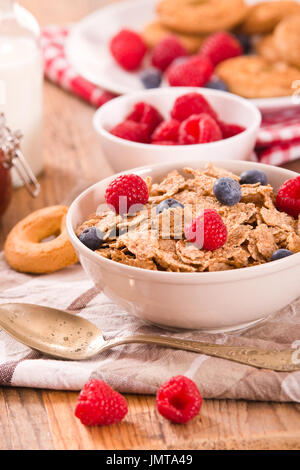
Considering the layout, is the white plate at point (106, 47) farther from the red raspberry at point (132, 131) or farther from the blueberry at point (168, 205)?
the blueberry at point (168, 205)

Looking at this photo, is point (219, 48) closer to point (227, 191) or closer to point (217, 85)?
point (217, 85)

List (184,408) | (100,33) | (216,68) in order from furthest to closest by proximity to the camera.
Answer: (100,33) → (216,68) → (184,408)

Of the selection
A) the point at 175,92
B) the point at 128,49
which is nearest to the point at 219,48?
the point at 128,49

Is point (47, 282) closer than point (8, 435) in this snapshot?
No

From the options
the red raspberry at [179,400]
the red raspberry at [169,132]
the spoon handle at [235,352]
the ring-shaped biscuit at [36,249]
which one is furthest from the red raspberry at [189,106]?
the red raspberry at [179,400]

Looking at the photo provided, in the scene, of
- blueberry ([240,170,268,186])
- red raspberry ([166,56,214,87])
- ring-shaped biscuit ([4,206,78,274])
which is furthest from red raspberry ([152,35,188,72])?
blueberry ([240,170,268,186])

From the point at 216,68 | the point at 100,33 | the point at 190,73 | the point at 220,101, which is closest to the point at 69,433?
the point at 220,101

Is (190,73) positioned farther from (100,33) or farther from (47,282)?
(47,282)
